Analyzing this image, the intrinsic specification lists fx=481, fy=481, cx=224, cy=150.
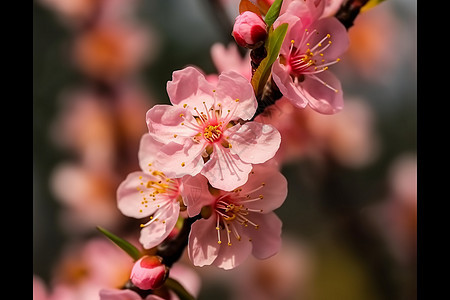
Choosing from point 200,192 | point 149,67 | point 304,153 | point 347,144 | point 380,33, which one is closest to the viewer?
point 200,192

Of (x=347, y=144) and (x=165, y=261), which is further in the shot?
(x=347, y=144)

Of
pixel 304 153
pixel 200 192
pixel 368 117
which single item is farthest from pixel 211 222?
pixel 368 117

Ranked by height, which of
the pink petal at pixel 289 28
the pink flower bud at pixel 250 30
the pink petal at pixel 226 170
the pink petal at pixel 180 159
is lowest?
the pink petal at pixel 226 170

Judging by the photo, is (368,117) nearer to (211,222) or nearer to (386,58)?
(386,58)

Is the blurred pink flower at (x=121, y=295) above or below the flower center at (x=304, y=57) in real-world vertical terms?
below

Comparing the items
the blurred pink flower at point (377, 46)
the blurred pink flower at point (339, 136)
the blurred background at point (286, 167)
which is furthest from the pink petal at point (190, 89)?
the blurred pink flower at point (377, 46)

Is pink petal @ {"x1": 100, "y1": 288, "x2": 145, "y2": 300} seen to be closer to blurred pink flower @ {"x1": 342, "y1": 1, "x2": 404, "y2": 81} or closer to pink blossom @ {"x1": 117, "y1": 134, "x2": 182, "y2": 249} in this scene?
pink blossom @ {"x1": 117, "y1": 134, "x2": 182, "y2": 249}

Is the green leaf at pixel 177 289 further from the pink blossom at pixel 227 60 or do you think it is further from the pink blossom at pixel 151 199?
the pink blossom at pixel 227 60
